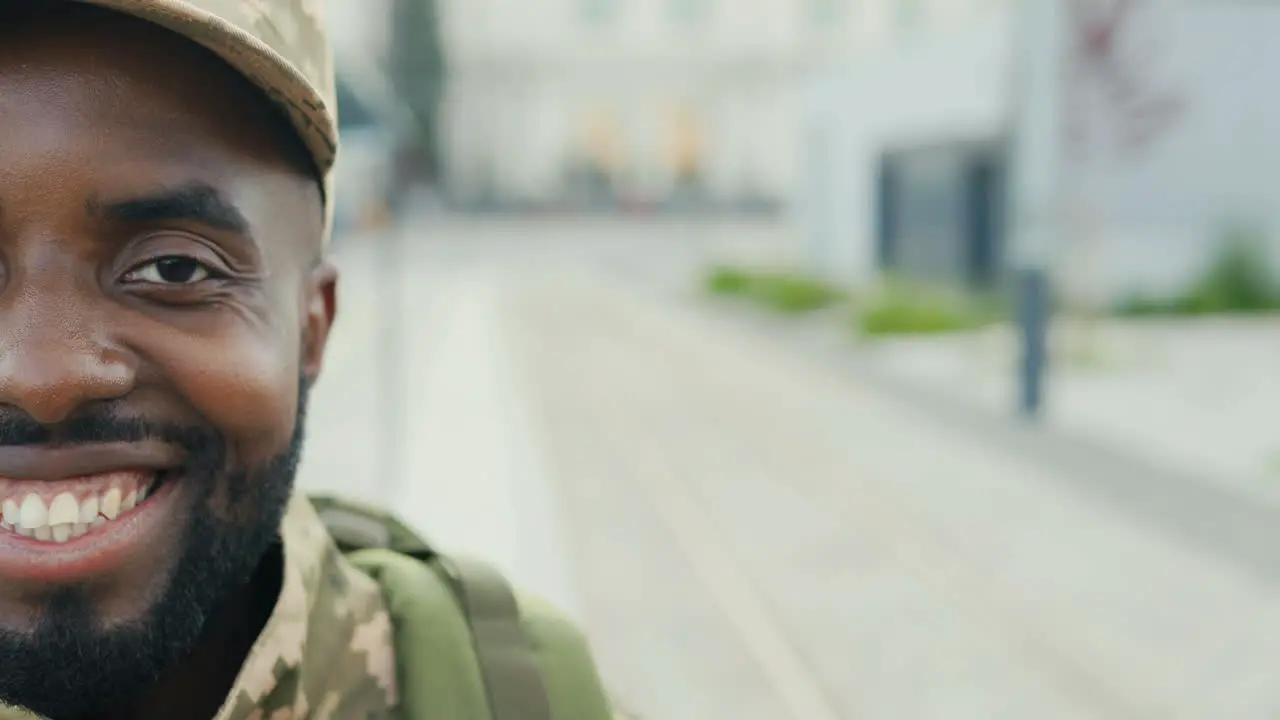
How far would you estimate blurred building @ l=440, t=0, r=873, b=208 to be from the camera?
5856cm

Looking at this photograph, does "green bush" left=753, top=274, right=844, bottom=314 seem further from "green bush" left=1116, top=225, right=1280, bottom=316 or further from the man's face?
the man's face

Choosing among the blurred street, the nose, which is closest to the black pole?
the blurred street

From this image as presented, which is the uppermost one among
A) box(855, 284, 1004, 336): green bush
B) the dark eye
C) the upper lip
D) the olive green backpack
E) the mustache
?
the dark eye

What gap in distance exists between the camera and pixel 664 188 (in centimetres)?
6041

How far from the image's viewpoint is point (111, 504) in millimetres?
1092

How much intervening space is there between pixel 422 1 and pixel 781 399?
184 ft

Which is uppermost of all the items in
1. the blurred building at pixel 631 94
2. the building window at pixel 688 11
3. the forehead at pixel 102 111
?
the building window at pixel 688 11

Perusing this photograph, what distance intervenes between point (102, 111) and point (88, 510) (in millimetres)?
306

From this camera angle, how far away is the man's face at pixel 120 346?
105cm

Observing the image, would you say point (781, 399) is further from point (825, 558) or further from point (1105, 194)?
point (1105, 194)

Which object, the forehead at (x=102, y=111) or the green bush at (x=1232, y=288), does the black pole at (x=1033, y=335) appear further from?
the forehead at (x=102, y=111)

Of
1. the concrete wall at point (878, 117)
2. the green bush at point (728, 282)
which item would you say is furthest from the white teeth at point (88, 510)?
the green bush at point (728, 282)

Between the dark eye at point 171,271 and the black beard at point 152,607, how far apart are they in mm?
119

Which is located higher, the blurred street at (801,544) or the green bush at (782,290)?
the green bush at (782,290)
